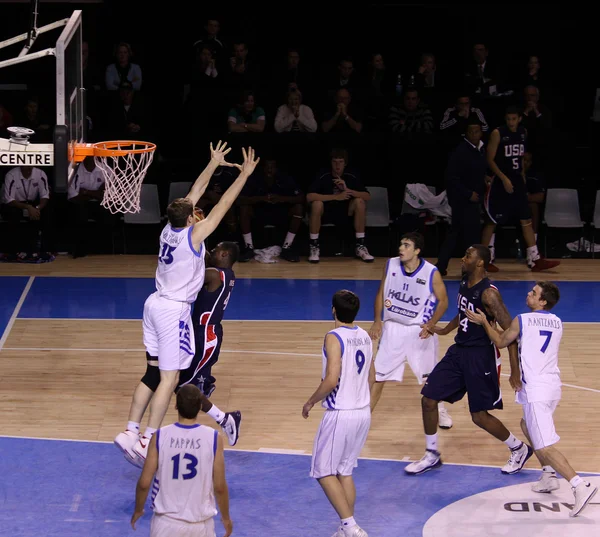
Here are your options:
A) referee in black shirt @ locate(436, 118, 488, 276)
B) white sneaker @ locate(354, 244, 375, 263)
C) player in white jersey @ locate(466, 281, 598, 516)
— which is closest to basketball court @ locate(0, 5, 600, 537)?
player in white jersey @ locate(466, 281, 598, 516)

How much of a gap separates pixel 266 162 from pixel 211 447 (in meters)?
9.96

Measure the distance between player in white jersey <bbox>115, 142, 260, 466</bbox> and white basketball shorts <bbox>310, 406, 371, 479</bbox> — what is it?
Answer: 5.27ft

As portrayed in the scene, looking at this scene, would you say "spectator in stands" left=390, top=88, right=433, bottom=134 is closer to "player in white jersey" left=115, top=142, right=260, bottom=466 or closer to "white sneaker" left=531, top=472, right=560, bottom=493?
"player in white jersey" left=115, top=142, right=260, bottom=466

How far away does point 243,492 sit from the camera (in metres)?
7.34

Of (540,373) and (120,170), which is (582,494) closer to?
(540,373)

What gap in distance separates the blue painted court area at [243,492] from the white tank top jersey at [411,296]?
1.21 meters

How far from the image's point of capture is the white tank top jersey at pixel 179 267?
7.75m

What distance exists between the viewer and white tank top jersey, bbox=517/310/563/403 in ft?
23.6

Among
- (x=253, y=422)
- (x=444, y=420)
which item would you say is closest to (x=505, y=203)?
(x=444, y=420)

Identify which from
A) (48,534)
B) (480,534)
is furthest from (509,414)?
(48,534)

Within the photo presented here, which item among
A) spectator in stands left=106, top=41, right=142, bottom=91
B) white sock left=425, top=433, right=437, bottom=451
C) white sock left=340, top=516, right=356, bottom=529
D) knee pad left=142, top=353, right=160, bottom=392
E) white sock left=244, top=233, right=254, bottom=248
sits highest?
spectator in stands left=106, top=41, right=142, bottom=91

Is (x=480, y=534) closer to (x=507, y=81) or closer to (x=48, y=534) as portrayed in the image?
(x=48, y=534)

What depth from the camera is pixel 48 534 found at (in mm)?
6602

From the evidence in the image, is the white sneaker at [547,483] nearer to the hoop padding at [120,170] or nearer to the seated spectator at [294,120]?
the hoop padding at [120,170]
